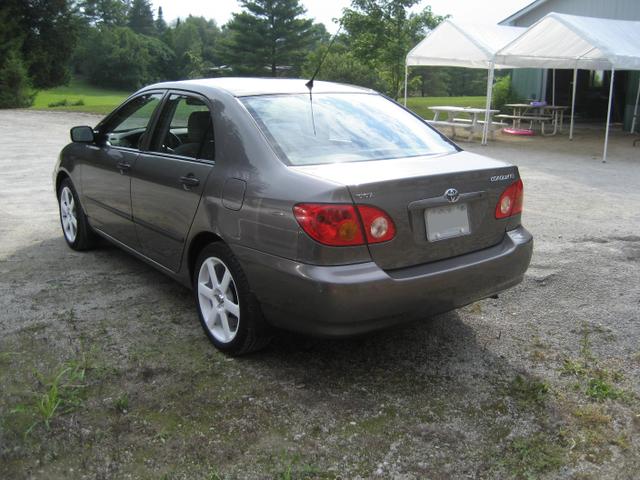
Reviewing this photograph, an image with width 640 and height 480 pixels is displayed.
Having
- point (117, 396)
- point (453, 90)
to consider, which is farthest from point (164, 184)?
point (453, 90)

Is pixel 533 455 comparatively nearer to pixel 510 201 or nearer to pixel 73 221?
pixel 510 201

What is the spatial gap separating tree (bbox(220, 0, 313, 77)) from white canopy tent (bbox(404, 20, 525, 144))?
2106 inches

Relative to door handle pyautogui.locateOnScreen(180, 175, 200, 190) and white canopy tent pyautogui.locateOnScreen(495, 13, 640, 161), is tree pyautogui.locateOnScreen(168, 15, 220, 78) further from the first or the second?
door handle pyautogui.locateOnScreen(180, 175, 200, 190)

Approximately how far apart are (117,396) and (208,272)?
871 millimetres

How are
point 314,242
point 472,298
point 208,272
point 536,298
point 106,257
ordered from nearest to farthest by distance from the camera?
point 314,242, point 472,298, point 208,272, point 536,298, point 106,257

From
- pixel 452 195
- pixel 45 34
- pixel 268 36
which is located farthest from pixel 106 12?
pixel 452 195

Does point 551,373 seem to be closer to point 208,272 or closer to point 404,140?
point 404,140

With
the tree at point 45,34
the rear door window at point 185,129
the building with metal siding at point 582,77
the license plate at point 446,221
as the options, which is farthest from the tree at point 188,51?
the license plate at point 446,221

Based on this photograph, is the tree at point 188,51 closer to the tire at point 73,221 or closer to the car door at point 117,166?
the tire at point 73,221

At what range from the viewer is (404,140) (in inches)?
157

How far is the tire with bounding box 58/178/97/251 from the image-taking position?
5.62 metres

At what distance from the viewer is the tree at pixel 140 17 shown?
413 ft

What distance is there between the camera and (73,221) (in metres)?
5.80

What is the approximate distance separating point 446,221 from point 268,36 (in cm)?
7119
